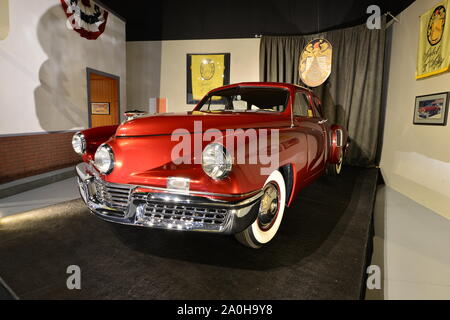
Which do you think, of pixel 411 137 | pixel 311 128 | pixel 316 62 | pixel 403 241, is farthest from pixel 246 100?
pixel 316 62

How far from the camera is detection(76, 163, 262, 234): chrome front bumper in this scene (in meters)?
1.42

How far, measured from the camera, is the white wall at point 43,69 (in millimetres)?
3309

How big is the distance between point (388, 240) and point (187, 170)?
69.8 inches

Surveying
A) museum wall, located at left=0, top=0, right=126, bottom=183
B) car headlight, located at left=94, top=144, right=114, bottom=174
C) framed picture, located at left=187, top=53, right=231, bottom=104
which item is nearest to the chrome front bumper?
car headlight, located at left=94, top=144, right=114, bottom=174

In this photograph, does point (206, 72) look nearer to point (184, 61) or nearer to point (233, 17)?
point (184, 61)

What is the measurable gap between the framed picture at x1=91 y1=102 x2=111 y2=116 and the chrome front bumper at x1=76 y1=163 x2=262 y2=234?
4.82 metres

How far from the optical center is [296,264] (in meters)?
1.60

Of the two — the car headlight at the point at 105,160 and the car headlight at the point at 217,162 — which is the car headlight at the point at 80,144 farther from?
the car headlight at the point at 217,162

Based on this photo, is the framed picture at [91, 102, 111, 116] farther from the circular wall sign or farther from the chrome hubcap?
the chrome hubcap

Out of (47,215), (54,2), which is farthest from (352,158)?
(54,2)

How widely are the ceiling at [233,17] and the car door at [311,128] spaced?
307cm

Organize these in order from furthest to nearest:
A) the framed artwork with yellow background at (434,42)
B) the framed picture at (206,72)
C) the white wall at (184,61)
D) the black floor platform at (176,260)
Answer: the framed picture at (206,72)
the white wall at (184,61)
the framed artwork with yellow background at (434,42)
the black floor platform at (176,260)

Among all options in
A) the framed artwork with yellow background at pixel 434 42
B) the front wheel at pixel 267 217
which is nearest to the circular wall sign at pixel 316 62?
the framed artwork with yellow background at pixel 434 42

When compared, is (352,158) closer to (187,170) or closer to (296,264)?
(296,264)
